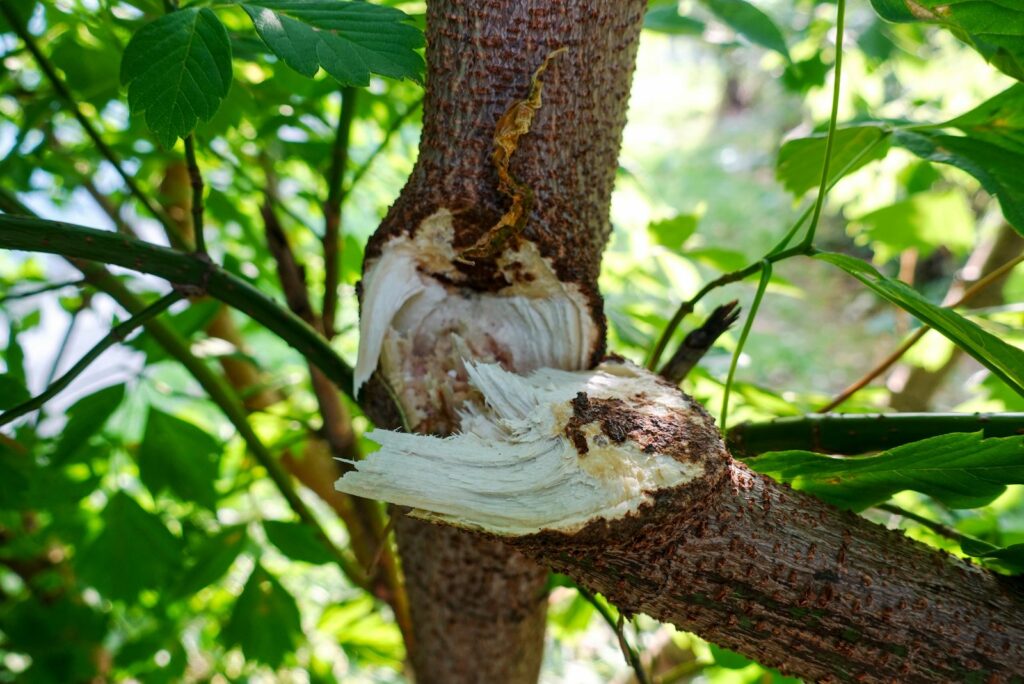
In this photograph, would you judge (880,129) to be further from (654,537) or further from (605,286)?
(605,286)

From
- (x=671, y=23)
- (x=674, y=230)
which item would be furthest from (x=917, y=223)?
(x=671, y=23)

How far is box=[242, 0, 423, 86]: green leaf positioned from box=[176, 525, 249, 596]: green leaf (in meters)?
0.70

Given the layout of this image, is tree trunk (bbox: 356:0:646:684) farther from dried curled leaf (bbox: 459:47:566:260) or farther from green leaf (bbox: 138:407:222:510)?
green leaf (bbox: 138:407:222:510)

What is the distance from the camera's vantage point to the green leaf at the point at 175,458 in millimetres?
921

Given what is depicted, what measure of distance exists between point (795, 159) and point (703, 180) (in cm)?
484

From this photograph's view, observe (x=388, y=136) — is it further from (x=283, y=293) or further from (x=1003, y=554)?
(x=1003, y=554)

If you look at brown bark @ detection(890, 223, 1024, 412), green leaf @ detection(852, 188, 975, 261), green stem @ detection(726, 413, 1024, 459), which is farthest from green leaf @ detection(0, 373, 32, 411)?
brown bark @ detection(890, 223, 1024, 412)

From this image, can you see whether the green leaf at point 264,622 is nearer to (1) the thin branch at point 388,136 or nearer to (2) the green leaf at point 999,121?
(1) the thin branch at point 388,136

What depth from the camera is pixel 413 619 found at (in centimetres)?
86

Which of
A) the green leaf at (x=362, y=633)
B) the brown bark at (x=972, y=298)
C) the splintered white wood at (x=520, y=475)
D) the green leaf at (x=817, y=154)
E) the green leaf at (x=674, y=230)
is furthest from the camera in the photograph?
the brown bark at (x=972, y=298)

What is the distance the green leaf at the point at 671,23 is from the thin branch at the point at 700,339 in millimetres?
452

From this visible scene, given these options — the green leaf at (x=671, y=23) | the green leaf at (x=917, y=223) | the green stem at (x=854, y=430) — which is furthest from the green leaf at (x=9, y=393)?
the green leaf at (x=917, y=223)

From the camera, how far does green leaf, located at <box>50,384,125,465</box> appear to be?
87 centimetres

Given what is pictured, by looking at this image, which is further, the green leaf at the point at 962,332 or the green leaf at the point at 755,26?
the green leaf at the point at 755,26
